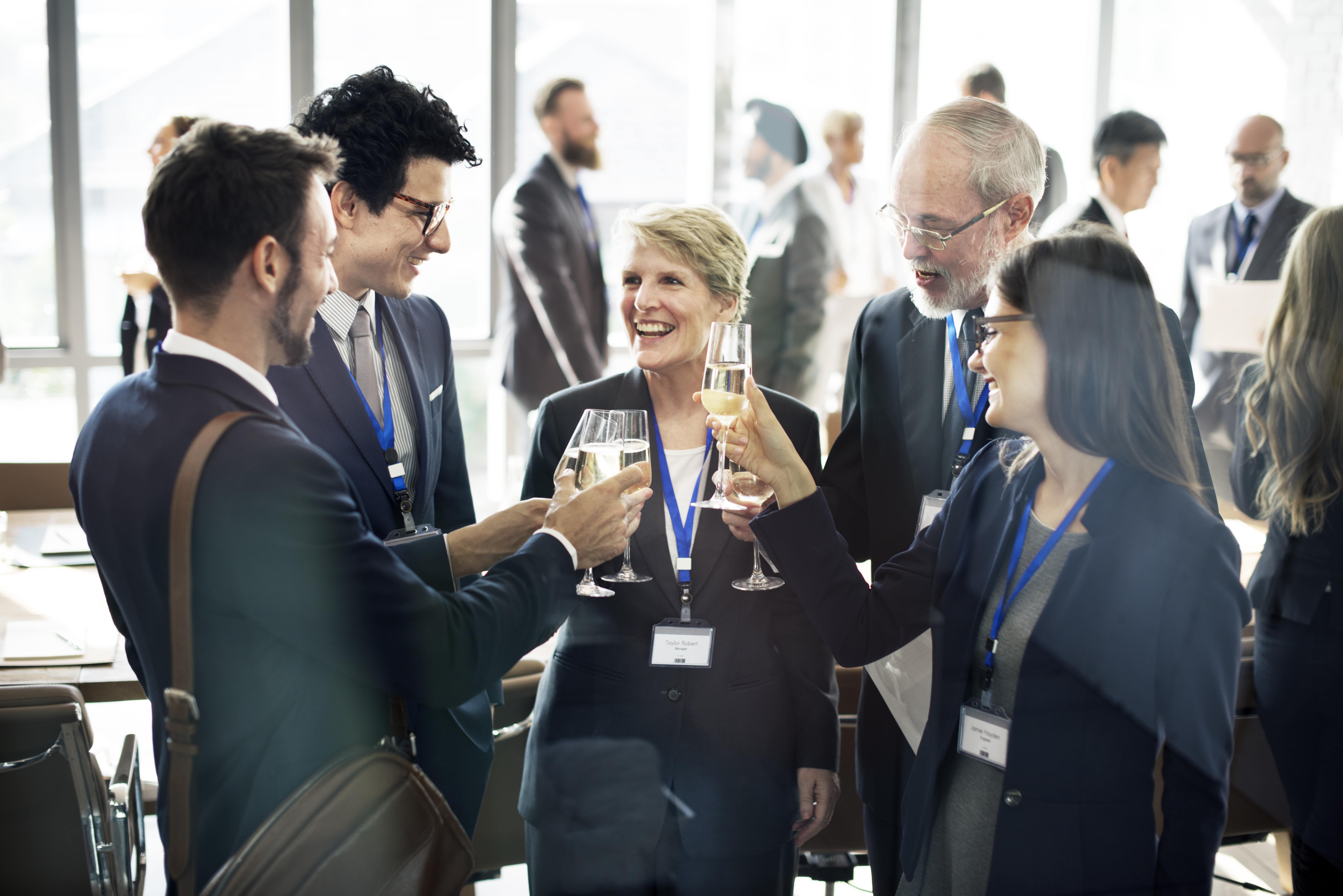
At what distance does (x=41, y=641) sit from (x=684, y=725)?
1.50 m

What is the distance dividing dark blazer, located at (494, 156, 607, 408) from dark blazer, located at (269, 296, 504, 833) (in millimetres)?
2672

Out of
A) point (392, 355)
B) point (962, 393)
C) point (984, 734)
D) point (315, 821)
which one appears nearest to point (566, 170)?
point (392, 355)

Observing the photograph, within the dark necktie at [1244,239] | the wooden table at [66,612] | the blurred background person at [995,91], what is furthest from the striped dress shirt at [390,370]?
the dark necktie at [1244,239]

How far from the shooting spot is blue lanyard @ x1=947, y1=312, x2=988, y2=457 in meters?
1.69

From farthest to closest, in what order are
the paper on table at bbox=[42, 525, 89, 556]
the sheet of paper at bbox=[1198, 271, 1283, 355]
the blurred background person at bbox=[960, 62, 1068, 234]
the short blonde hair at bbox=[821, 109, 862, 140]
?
the short blonde hair at bbox=[821, 109, 862, 140]
the blurred background person at bbox=[960, 62, 1068, 234]
the paper on table at bbox=[42, 525, 89, 556]
the sheet of paper at bbox=[1198, 271, 1283, 355]

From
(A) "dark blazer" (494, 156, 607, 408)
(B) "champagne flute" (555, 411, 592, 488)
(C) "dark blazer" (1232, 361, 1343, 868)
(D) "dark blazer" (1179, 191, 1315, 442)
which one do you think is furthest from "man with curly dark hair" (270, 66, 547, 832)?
(A) "dark blazer" (494, 156, 607, 408)

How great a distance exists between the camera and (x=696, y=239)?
1.88 m

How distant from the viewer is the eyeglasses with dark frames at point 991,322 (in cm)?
137

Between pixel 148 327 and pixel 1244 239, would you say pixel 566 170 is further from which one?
pixel 1244 239

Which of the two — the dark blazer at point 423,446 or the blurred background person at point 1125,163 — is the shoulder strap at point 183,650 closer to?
the dark blazer at point 423,446

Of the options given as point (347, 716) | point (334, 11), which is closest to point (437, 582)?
point (347, 716)

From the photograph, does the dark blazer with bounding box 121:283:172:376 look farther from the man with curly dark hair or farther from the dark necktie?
the dark necktie

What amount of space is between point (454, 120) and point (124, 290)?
485 cm

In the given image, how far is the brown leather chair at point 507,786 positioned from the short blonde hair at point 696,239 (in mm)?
870
